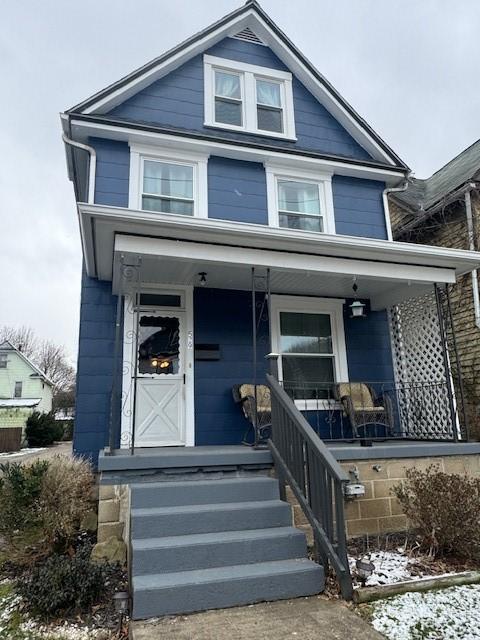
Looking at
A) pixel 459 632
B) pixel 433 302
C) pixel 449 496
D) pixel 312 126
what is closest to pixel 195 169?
pixel 312 126

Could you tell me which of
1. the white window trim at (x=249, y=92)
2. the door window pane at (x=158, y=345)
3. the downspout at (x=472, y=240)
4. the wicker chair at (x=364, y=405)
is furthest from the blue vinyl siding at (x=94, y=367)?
the downspout at (x=472, y=240)

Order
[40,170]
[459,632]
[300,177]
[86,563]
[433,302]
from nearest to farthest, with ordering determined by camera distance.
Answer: [459,632], [86,563], [433,302], [300,177], [40,170]

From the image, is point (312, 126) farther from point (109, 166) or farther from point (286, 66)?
point (109, 166)

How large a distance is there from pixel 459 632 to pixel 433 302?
537 cm

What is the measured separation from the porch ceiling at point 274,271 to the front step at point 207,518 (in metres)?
2.79

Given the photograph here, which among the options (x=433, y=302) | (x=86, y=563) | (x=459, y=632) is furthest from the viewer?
(x=433, y=302)

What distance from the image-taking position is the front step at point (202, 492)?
13.1 feet

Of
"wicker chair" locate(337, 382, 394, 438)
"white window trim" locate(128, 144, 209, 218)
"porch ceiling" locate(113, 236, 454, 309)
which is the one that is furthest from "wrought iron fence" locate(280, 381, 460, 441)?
"white window trim" locate(128, 144, 209, 218)

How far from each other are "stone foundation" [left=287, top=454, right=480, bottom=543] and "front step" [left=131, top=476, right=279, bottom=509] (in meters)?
0.37

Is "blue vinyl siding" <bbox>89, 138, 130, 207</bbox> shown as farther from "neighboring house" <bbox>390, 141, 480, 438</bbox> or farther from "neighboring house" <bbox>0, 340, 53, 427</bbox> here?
"neighboring house" <bbox>0, 340, 53, 427</bbox>

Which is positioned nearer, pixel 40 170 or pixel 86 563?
pixel 86 563

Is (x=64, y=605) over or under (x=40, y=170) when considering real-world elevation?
under

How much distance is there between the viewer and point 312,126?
849 centimetres

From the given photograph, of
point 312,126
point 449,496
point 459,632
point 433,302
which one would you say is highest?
point 312,126
